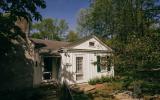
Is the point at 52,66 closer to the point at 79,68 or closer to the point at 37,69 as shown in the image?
the point at 37,69

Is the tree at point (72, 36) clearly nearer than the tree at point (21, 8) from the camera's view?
No

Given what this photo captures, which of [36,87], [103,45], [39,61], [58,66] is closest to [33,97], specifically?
[36,87]

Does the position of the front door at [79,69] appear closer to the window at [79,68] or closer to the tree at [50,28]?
the window at [79,68]

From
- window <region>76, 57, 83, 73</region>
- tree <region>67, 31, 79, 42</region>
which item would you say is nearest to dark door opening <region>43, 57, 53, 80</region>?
window <region>76, 57, 83, 73</region>

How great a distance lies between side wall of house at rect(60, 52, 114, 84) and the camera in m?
19.9

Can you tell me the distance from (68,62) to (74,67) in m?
0.89

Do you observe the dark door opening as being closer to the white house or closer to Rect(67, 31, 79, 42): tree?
the white house

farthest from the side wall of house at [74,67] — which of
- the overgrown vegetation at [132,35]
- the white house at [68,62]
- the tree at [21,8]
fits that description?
the tree at [21,8]

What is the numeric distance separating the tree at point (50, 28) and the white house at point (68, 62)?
48.0 m

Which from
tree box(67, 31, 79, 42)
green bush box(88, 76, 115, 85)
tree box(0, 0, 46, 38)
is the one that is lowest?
green bush box(88, 76, 115, 85)

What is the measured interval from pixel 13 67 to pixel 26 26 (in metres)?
4.88

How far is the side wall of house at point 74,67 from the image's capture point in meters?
19.9

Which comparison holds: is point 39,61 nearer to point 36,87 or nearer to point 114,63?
point 36,87

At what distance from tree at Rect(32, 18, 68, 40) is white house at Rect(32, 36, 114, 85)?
48.0 metres
